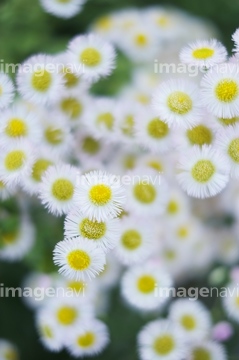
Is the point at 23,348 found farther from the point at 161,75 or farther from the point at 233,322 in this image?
the point at 161,75

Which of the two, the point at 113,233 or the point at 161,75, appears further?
the point at 161,75

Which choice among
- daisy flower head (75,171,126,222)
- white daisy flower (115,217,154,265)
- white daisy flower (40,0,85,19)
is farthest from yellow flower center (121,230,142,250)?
white daisy flower (40,0,85,19)

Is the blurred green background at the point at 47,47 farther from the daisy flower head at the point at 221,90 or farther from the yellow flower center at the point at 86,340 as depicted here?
the daisy flower head at the point at 221,90

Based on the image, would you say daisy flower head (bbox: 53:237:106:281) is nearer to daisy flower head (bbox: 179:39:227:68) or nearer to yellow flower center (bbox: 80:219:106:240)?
yellow flower center (bbox: 80:219:106:240)

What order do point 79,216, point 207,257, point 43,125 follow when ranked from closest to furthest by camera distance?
1. point 79,216
2. point 43,125
3. point 207,257

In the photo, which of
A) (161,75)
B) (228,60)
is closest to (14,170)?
(228,60)

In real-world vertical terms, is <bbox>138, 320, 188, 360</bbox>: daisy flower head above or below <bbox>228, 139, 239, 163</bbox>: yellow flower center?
below

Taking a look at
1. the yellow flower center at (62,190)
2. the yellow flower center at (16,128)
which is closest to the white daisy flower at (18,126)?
the yellow flower center at (16,128)
